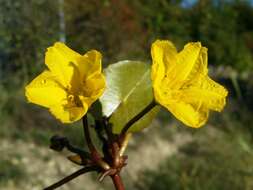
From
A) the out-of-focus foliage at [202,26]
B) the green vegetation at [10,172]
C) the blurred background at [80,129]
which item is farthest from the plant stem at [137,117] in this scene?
the out-of-focus foliage at [202,26]

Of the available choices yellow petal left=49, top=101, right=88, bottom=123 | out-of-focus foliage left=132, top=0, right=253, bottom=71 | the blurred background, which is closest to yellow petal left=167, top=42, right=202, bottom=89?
yellow petal left=49, top=101, right=88, bottom=123

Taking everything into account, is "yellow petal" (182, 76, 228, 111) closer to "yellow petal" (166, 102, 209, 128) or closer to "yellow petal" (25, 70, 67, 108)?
"yellow petal" (166, 102, 209, 128)

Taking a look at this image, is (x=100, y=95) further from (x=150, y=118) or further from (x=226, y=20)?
(x=226, y=20)

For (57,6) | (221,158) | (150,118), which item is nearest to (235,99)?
(221,158)

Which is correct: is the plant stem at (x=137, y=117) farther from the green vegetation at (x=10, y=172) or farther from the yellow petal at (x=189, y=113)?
the green vegetation at (x=10, y=172)

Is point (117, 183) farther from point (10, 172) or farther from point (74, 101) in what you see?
point (10, 172)

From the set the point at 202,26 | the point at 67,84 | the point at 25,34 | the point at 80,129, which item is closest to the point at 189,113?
the point at 67,84

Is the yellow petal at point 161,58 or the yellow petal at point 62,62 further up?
the yellow petal at point 161,58
